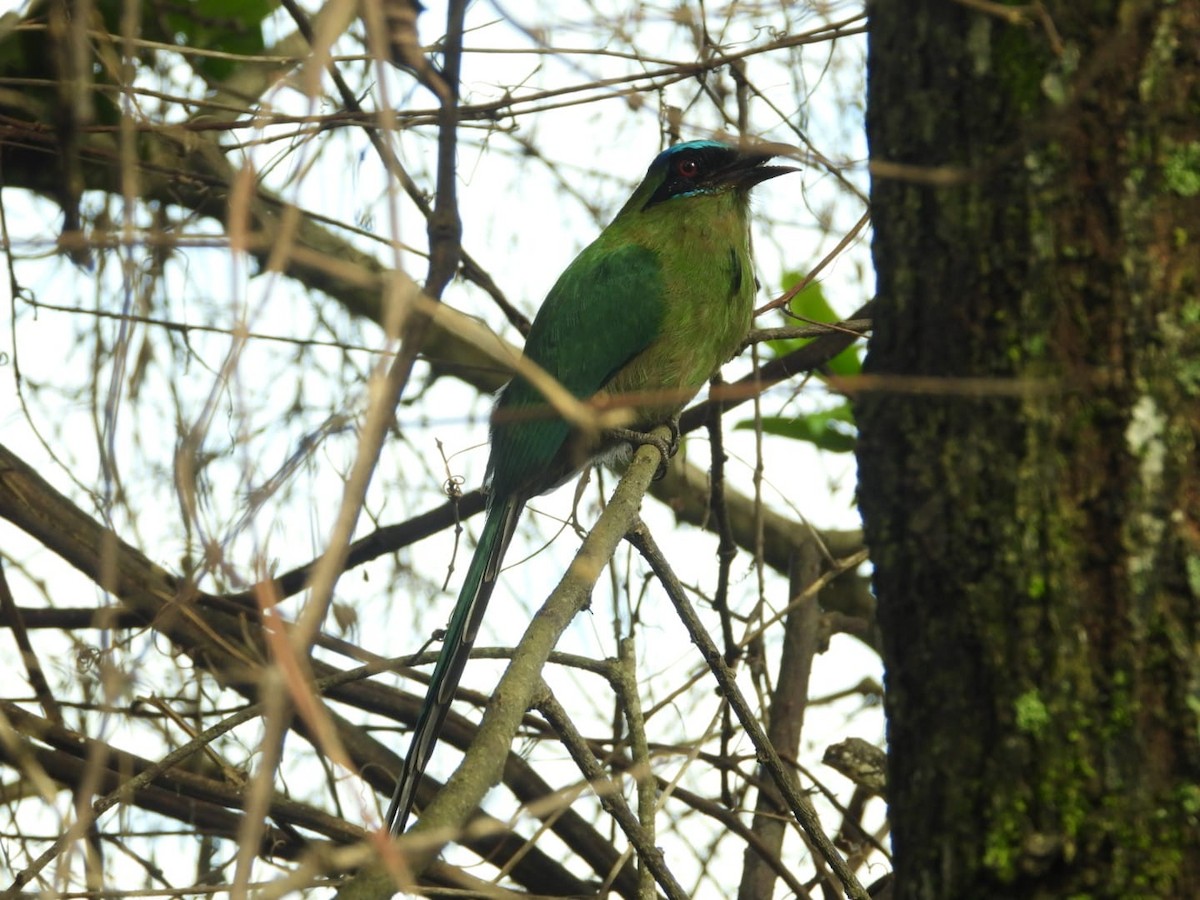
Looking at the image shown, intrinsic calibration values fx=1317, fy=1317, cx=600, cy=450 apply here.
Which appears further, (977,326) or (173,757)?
(173,757)

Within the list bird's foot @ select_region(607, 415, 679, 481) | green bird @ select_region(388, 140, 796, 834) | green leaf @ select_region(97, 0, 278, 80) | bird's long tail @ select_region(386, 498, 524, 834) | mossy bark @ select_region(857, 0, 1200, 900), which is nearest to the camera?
mossy bark @ select_region(857, 0, 1200, 900)

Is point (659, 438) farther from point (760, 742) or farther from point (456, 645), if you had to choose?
point (760, 742)

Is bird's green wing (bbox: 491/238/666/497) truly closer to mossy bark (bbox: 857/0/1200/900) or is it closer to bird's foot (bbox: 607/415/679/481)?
bird's foot (bbox: 607/415/679/481)

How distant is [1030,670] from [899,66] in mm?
694

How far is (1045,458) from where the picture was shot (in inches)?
54.2

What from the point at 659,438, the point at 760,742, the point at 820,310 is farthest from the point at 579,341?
the point at 760,742

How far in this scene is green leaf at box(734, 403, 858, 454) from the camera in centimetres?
421

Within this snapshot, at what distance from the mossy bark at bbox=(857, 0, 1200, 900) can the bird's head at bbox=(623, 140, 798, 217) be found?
2923mm

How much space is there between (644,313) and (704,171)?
596 mm

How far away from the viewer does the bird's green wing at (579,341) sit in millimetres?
4137

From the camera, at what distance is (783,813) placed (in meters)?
3.42

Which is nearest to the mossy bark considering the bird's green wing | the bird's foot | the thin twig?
the thin twig

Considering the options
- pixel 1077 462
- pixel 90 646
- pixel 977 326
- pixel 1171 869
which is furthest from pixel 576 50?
pixel 90 646

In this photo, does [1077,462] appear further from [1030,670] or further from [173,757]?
[173,757]
